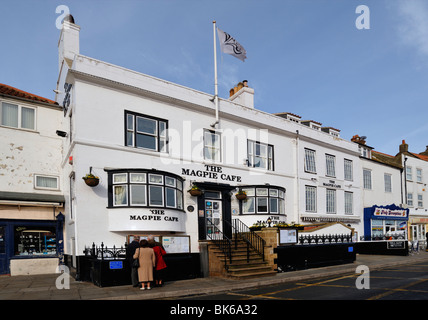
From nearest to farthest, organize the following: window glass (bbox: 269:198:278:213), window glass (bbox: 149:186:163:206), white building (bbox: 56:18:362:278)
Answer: white building (bbox: 56:18:362:278) < window glass (bbox: 149:186:163:206) < window glass (bbox: 269:198:278:213)

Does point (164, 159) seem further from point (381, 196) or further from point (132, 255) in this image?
point (381, 196)

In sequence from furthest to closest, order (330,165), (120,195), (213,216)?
(330,165)
(213,216)
(120,195)

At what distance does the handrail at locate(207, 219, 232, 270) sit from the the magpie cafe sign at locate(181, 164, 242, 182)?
224 cm

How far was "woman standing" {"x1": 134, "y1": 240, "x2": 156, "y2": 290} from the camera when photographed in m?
12.1

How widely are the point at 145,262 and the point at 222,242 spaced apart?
5.35 m

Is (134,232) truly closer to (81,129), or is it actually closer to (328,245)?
(81,129)

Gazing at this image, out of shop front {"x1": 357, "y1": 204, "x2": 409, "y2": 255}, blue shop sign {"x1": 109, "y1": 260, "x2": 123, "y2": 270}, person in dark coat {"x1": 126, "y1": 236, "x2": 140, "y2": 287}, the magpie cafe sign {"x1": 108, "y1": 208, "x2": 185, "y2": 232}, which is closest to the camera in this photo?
person in dark coat {"x1": 126, "y1": 236, "x2": 140, "y2": 287}

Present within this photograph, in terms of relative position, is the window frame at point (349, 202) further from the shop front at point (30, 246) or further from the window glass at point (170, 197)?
the shop front at point (30, 246)

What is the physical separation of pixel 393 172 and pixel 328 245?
17850 mm

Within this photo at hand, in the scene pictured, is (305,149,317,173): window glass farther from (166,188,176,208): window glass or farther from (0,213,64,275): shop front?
(0,213,64,275): shop front

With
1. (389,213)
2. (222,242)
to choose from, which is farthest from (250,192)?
(389,213)

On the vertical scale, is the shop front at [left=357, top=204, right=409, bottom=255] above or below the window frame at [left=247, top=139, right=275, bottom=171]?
below

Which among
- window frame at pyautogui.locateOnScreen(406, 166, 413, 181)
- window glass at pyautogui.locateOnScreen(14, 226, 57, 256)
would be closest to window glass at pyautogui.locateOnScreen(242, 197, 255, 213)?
window glass at pyautogui.locateOnScreen(14, 226, 57, 256)

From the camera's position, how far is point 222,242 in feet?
55.4
